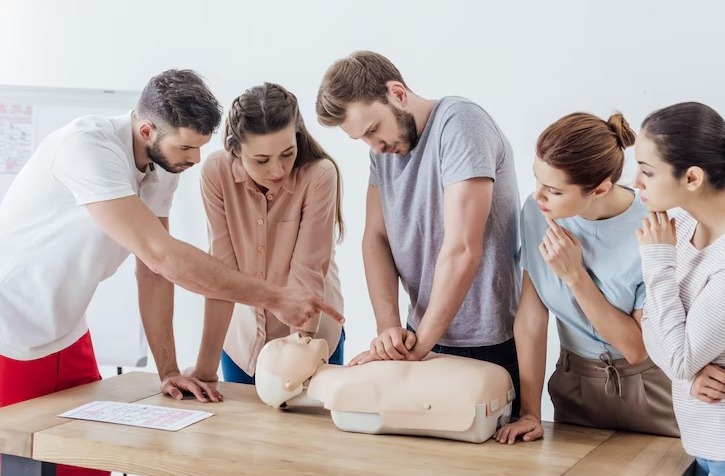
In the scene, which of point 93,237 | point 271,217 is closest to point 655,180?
point 271,217

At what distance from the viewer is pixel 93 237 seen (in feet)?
6.96

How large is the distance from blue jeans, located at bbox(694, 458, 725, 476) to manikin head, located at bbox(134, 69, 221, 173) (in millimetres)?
1329

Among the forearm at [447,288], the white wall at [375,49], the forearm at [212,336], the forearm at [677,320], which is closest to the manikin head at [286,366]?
the forearm at [447,288]

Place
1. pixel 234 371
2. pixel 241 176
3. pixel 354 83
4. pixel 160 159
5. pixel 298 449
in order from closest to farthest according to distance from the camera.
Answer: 1. pixel 298 449
2. pixel 354 83
3. pixel 160 159
4. pixel 241 176
5. pixel 234 371

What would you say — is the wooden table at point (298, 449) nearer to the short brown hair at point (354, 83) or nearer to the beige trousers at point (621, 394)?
the beige trousers at point (621, 394)

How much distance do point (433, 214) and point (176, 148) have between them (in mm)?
655

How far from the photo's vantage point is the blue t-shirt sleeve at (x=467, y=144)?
6.05 ft

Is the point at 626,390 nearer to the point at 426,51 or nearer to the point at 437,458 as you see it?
the point at 437,458

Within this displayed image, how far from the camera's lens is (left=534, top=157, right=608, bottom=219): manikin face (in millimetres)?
1726

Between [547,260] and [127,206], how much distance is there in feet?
3.11

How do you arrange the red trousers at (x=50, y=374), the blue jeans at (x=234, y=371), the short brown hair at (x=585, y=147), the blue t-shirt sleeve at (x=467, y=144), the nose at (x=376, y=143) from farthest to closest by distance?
the blue jeans at (x=234, y=371)
the red trousers at (x=50, y=374)
the nose at (x=376, y=143)
the blue t-shirt sleeve at (x=467, y=144)
the short brown hair at (x=585, y=147)

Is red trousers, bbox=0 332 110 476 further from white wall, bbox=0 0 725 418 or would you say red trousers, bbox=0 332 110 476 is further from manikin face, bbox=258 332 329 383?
white wall, bbox=0 0 725 418

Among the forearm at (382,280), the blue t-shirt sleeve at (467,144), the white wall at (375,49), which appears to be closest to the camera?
the blue t-shirt sleeve at (467,144)

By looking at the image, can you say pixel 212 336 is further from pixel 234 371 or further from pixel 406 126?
pixel 406 126
